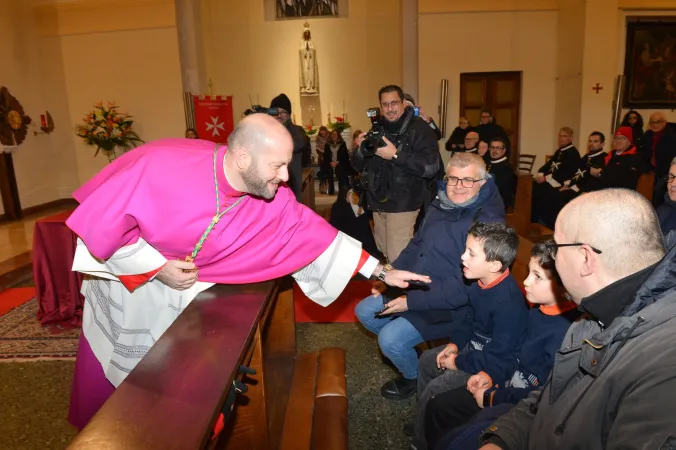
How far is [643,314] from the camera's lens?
3.83ft

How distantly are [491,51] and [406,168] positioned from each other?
8.64 metres

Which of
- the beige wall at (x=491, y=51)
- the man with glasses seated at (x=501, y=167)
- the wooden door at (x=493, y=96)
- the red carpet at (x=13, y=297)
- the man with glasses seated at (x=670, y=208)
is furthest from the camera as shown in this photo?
the wooden door at (x=493, y=96)

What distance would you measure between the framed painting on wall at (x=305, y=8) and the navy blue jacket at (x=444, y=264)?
10.4 meters

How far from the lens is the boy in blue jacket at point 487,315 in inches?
85.6

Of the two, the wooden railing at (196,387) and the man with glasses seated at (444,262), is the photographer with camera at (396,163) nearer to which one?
the man with glasses seated at (444,262)

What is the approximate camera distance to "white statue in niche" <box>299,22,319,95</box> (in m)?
11.9

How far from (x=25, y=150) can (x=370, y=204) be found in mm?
9020

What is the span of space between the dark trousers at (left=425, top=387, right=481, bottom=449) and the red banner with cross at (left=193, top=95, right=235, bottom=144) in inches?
322

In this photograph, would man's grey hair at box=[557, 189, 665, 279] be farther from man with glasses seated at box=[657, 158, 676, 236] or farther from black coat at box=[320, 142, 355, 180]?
black coat at box=[320, 142, 355, 180]

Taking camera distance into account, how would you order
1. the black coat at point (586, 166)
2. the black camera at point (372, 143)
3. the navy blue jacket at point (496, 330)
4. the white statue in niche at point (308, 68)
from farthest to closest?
1. the white statue in niche at point (308, 68)
2. the black coat at point (586, 166)
3. the black camera at point (372, 143)
4. the navy blue jacket at point (496, 330)

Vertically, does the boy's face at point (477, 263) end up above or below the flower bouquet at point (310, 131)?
below

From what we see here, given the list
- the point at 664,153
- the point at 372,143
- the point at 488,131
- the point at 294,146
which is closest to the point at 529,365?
the point at 372,143

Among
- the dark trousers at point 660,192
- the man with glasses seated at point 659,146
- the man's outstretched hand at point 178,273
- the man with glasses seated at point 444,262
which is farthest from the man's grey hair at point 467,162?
the man with glasses seated at point 659,146

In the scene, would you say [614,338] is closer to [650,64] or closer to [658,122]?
[658,122]
